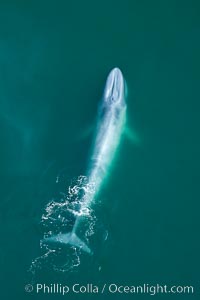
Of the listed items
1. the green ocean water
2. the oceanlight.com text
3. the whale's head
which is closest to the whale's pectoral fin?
the green ocean water

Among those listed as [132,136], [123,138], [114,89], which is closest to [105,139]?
[123,138]

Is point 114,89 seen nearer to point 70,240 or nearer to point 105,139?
point 105,139

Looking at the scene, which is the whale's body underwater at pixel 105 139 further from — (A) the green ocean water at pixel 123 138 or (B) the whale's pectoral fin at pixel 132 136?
(A) the green ocean water at pixel 123 138

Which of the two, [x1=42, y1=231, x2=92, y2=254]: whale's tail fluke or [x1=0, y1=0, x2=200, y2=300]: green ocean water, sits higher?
[x1=0, y1=0, x2=200, y2=300]: green ocean water

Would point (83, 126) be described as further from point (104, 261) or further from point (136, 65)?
point (104, 261)

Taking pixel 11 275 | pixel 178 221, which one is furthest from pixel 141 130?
pixel 11 275

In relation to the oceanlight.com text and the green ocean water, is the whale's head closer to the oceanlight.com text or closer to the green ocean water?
the green ocean water
